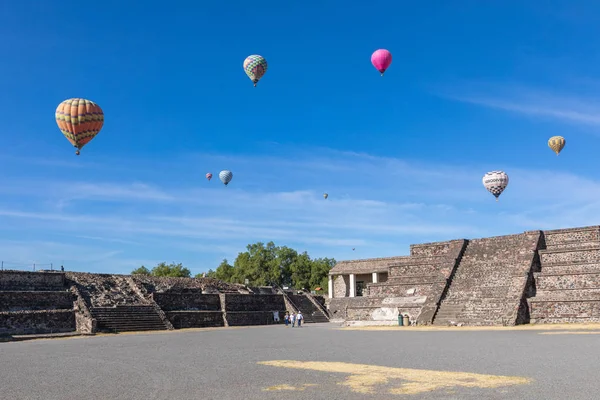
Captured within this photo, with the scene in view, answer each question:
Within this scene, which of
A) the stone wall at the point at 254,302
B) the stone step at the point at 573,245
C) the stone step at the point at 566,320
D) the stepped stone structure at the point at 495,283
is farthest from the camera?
the stone wall at the point at 254,302

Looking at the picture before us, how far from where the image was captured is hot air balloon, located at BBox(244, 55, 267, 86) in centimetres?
4481

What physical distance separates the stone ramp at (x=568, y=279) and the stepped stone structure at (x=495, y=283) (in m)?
0.05

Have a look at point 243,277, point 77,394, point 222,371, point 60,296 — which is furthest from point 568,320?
point 243,277

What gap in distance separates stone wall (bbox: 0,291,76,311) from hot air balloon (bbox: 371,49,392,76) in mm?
29389

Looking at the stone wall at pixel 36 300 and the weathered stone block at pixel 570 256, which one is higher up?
the weathered stone block at pixel 570 256

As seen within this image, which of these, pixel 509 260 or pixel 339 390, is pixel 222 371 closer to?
pixel 339 390

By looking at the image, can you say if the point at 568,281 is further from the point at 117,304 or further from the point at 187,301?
the point at 117,304

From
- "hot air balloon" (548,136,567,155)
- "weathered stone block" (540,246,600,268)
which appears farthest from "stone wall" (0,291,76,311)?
"hot air balloon" (548,136,567,155)

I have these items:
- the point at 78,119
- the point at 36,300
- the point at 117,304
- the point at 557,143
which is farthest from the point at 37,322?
the point at 557,143

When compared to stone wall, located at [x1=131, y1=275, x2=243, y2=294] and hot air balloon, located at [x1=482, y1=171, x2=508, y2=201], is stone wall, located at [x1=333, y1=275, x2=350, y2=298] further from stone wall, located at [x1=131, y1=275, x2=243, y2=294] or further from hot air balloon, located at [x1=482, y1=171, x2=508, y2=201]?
hot air balloon, located at [x1=482, y1=171, x2=508, y2=201]

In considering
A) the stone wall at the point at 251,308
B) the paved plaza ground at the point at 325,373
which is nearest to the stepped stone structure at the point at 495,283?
the stone wall at the point at 251,308

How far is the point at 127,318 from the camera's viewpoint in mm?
41938

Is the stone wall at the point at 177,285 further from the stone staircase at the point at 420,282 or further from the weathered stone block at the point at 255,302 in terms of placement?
the stone staircase at the point at 420,282

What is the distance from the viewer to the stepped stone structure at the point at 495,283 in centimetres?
3316
